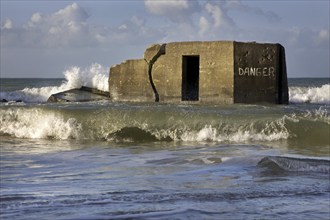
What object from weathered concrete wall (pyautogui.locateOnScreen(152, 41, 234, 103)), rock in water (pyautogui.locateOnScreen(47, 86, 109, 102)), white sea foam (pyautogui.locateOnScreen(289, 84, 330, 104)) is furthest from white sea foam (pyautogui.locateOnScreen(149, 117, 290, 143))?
white sea foam (pyautogui.locateOnScreen(289, 84, 330, 104))

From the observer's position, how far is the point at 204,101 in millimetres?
14766

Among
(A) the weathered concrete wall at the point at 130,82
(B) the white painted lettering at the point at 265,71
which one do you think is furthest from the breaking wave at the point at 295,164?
(A) the weathered concrete wall at the point at 130,82

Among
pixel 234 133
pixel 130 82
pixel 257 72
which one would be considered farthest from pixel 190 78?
pixel 234 133

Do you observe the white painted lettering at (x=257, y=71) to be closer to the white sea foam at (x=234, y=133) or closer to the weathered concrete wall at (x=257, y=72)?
the weathered concrete wall at (x=257, y=72)

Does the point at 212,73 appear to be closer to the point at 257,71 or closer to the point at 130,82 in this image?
the point at 257,71

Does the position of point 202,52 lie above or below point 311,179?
above

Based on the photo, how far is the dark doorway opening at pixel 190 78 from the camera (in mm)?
15219

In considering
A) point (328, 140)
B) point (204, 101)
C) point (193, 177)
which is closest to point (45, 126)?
point (204, 101)

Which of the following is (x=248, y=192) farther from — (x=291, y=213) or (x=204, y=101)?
(x=204, y=101)

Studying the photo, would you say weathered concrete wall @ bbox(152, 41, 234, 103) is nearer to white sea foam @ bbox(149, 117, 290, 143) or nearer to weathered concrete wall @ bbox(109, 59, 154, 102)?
weathered concrete wall @ bbox(109, 59, 154, 102)

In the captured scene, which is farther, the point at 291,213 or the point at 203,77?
the point at 203,77

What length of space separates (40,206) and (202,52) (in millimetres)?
10062

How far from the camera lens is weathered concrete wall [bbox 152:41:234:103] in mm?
14531

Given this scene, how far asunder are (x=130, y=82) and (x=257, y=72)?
315 centimetres
